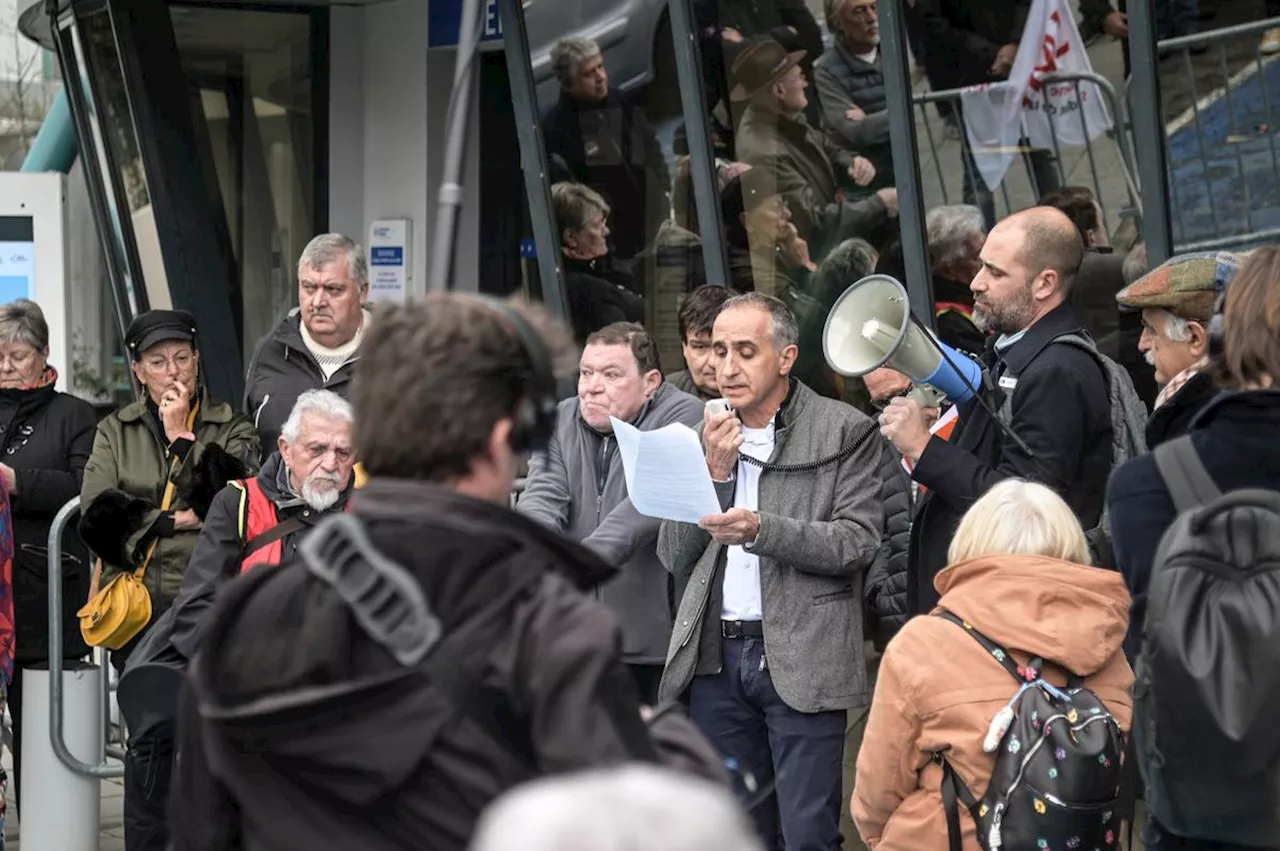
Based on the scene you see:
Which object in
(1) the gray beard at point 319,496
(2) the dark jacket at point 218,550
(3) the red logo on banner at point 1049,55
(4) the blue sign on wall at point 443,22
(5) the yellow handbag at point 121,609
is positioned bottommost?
(5) the yellow handbag at point 121,609

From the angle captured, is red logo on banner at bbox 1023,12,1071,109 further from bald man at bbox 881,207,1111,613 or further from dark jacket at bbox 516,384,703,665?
dark jacket at bbox 516,384,703,665

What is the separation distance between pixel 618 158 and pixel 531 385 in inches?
270

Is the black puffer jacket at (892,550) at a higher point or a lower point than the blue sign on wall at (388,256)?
lower

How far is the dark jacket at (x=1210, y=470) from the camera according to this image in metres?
3.74

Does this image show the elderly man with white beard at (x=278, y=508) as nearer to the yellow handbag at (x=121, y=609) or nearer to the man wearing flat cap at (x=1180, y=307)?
the yellow handbag at (x=121, y=609)

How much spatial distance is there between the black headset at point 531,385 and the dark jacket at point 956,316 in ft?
15.8

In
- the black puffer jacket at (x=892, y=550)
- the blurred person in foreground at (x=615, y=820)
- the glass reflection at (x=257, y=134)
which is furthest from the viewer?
the glass reflection at (x=257, y=134)

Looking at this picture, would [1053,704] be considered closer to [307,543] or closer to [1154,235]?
[307,543]

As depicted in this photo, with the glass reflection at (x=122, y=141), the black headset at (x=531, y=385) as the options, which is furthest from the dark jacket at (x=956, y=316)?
the glass reflection at (x=122, y=141)

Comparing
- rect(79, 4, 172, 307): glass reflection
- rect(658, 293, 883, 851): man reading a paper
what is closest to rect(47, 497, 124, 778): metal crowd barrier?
rect(658, 293, 883, 851): man reading a paper

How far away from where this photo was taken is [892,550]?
18.9ft

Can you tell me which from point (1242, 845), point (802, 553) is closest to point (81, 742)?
point (802, 553)

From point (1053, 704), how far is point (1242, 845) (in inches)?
21.6

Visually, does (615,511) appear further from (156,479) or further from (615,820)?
(615,820)
